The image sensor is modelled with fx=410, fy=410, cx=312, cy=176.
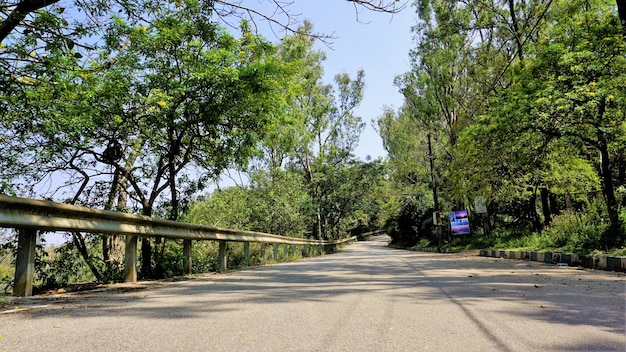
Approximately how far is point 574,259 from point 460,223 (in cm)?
1440

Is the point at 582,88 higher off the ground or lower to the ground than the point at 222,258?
higher

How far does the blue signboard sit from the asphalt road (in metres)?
18.7

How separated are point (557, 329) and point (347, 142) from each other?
33.1 meters

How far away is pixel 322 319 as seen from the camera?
A: 3867mm

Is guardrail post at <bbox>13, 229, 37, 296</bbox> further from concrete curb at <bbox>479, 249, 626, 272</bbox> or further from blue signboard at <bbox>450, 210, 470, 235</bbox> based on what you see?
blue signboard at <bbox>450, 210, 470, 235</bbox>

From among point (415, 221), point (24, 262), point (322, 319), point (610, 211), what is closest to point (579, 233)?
point (610, 211)

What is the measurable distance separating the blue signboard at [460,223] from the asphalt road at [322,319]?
61.2 feet

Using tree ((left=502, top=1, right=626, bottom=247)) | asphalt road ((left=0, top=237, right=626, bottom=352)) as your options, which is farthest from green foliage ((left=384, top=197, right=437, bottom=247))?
asphalt road ((left=0, top=237, right=626, bottom=352))

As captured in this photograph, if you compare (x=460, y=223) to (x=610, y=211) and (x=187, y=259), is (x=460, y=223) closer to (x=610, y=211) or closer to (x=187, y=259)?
(x=610, y=211)

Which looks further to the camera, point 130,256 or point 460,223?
point 460,223

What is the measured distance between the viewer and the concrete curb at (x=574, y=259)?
27.9 ft

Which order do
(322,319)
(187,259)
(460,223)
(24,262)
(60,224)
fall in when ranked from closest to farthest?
(322,319) → (24,262) → (60,224) → (187,259) → (460,223)

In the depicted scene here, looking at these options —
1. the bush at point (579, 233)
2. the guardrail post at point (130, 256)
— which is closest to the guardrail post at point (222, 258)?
the guardrail post at point (130, 256)

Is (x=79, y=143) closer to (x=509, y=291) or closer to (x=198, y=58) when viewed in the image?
(x=198, y=58)
